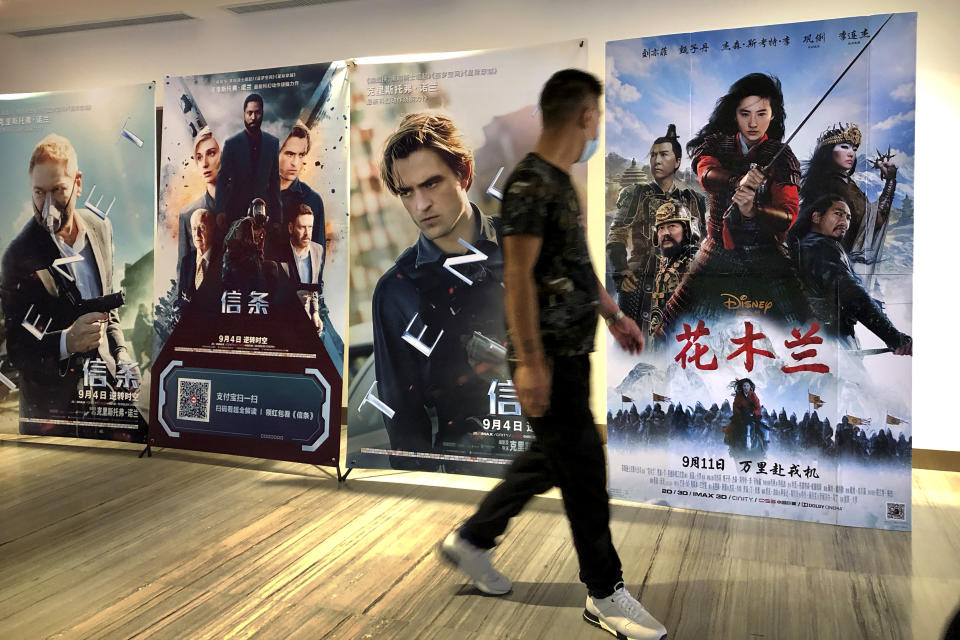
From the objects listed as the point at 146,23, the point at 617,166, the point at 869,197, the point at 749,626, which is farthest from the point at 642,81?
the point at 146,23

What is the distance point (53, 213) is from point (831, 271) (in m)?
3.70

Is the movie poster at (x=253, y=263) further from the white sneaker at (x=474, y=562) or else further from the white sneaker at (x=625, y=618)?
the white sneaker at (x=625, y=618)

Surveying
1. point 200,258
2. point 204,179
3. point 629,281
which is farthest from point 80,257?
point 629,281

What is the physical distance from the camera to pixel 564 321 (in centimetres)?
179

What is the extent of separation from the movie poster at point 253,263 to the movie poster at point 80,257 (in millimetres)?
192

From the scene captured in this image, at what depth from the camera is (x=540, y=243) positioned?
1.72 m

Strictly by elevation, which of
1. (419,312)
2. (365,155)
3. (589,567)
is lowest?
(589,567)

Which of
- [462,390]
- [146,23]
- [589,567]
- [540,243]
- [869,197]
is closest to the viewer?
[540,243]

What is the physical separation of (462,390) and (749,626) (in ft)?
4.96

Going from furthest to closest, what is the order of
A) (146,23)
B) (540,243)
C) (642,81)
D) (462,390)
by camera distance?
1. (146,23)
2. (462,390)
3. (642,81)
4. (540,243)

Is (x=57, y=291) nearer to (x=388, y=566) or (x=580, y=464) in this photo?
(x=388, y=566)

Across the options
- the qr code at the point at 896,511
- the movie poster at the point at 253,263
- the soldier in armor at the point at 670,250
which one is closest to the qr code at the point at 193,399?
the movie poster at the point at 253,263

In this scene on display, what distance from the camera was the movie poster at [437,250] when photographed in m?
3.05

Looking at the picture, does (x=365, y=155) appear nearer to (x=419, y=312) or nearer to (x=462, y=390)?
(x=419, y=312)
